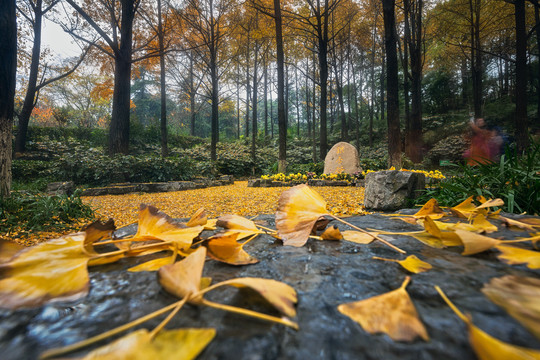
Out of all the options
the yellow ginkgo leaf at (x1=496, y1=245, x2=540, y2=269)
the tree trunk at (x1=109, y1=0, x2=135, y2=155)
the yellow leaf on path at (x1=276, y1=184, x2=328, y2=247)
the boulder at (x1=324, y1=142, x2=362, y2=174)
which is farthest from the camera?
the boulder at (x1=324, y1=142, x2=362, y2=174)

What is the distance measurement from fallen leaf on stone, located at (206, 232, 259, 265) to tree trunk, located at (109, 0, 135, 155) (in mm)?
8947

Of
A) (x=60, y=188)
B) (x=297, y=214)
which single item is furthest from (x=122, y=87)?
(x=297, y=214)

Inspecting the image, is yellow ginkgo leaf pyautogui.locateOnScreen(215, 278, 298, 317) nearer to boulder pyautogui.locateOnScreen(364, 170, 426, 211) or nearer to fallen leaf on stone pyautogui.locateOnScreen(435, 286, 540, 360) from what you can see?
fallen leaf on stone pyautogui.locateOnScreen(435, 286, 540, 360)

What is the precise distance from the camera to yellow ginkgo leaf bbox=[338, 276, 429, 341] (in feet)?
0.95

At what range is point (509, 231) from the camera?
75 cm

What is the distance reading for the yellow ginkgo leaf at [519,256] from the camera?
47 cm

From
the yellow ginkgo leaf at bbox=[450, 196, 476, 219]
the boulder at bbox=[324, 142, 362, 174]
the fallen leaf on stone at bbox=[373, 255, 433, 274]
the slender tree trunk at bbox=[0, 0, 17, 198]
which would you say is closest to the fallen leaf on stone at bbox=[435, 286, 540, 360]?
the fallen leaf on stone at bbox=[373, 255, 433, 274]

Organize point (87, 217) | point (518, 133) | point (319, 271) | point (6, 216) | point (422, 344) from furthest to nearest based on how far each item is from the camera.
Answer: point (518, 133) → point (87, 217) → point (6, 216) → point (319, 271) → point (422, 344)

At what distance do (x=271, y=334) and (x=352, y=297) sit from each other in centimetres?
18

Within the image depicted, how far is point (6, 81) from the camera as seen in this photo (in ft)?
10.3

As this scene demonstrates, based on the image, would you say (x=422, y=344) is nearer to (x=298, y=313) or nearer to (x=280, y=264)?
(x=298, y=313)

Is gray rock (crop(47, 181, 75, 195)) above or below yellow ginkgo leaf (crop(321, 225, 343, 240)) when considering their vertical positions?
above

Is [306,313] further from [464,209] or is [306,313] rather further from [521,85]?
[521,85]

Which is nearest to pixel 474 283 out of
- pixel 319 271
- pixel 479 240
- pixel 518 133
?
pixel 479 240
